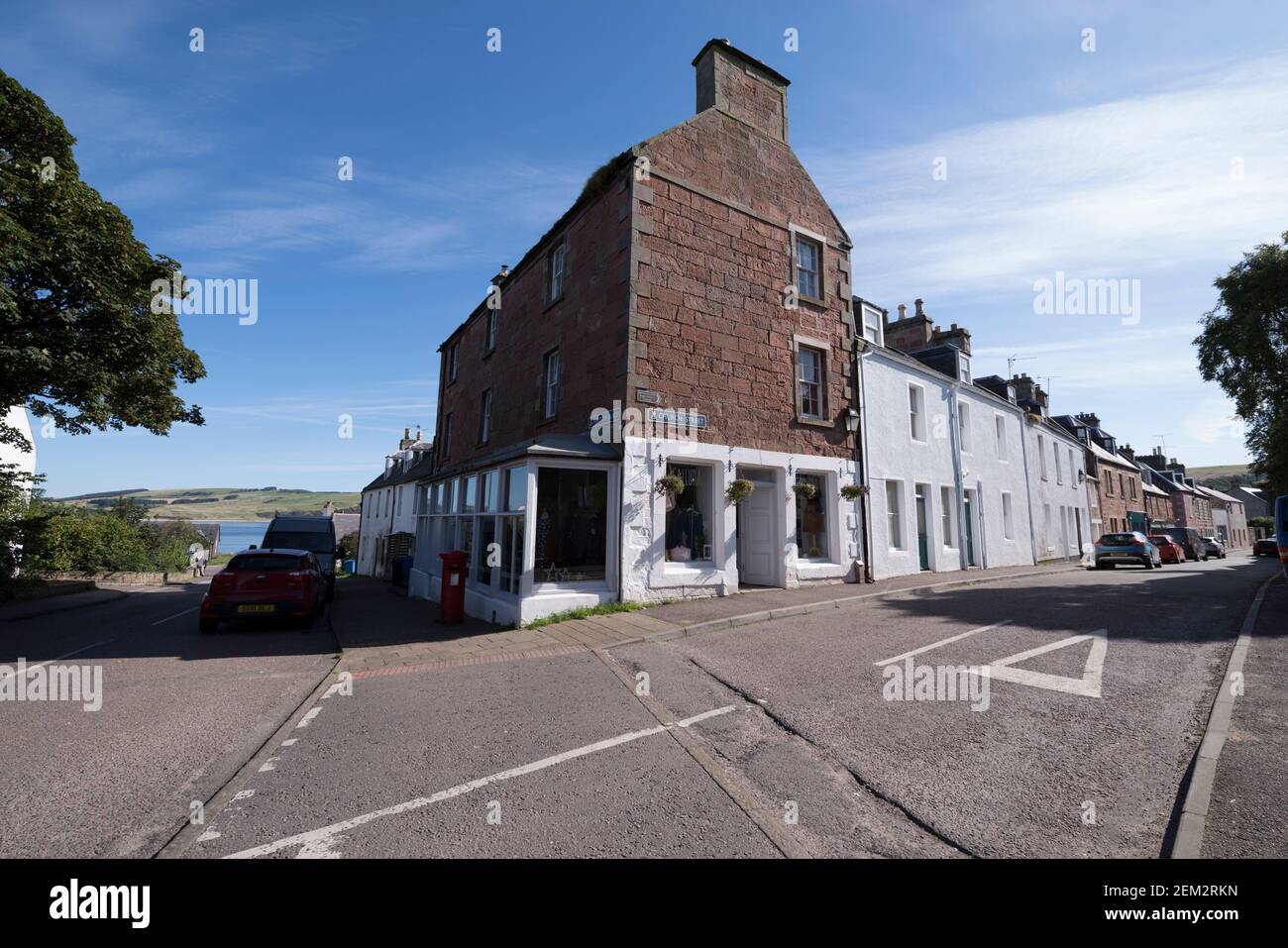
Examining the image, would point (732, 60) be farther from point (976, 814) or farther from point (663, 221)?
point (976, 814)

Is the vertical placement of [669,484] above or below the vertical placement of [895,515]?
above

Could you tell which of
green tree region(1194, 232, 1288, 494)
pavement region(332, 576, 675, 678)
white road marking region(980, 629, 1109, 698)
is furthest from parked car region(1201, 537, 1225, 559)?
pavement region(332, 576, 675, 678)

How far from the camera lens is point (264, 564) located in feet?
35.5

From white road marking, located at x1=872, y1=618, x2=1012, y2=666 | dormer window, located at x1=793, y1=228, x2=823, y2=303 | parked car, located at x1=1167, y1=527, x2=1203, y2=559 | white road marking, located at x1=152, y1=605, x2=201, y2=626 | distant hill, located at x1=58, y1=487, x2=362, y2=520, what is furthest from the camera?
distant hill, located at x1=58, y1=487, x2=362, y2=520

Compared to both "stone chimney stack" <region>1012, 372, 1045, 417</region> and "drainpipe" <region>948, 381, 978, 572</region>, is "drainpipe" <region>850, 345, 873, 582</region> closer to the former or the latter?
"drainpipe" <region>948, 381, 978, 572</region>

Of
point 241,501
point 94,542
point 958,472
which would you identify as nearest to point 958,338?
point 958,472

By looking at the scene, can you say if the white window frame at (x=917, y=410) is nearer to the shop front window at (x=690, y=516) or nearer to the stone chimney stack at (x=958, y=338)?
the stone chimney stack at (x=958, y=338)

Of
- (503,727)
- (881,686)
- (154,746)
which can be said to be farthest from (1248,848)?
(154,746)

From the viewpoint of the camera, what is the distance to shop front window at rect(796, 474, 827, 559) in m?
14.0

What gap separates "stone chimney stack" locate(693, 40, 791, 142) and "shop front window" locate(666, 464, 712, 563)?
9.43 meters

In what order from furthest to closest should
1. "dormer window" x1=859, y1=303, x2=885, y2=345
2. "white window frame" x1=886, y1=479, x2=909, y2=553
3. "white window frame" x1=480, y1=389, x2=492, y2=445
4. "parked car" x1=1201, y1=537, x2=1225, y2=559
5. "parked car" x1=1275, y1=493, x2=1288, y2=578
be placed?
"parked car" x1=1201, y1=537, x2=1225, y2=559
"white window frame" x1=480, y1=389, x2=492, y2=445
"dormer window" x1=859, y1=303, x2=885, y2=345
"white window frame" x1=886, y1=479, x2=909, y2=553
"parked car" x1=1275, y1=493, x2=1288, y2=578

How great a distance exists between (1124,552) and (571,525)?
21292 millimetres

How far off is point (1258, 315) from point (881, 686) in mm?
26340

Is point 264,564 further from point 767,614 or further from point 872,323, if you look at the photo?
point 872,323
